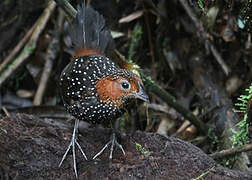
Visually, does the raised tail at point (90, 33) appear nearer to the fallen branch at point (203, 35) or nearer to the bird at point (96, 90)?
the bird at point (96, 90)

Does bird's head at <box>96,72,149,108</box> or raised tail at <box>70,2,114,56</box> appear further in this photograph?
raised tail at <box>70,2,114,56</box>

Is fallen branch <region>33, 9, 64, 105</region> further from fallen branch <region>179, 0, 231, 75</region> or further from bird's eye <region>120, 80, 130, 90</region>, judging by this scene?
bird's eye <region>120, 80, 130, 90</region>

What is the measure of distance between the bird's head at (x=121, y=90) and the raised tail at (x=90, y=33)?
0.59 meters

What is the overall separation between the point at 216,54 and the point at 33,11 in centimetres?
241

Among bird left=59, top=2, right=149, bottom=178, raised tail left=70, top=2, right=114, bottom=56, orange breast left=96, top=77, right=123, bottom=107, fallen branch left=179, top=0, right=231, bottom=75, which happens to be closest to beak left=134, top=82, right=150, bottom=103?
bird left=59, top=2, right=149, bottom=178

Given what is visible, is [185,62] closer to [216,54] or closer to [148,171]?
[216,54]

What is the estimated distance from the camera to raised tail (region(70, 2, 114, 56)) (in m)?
3.32

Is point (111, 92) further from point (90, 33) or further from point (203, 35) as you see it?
point (203, 35)

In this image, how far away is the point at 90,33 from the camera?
3377mm

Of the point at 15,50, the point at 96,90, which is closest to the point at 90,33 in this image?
the point at 96,90

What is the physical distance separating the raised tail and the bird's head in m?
0.59

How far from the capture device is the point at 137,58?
473 cm

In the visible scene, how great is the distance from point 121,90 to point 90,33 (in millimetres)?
758

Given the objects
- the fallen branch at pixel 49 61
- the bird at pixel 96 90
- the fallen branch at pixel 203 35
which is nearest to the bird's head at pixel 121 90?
the bird at pixel 96 90
